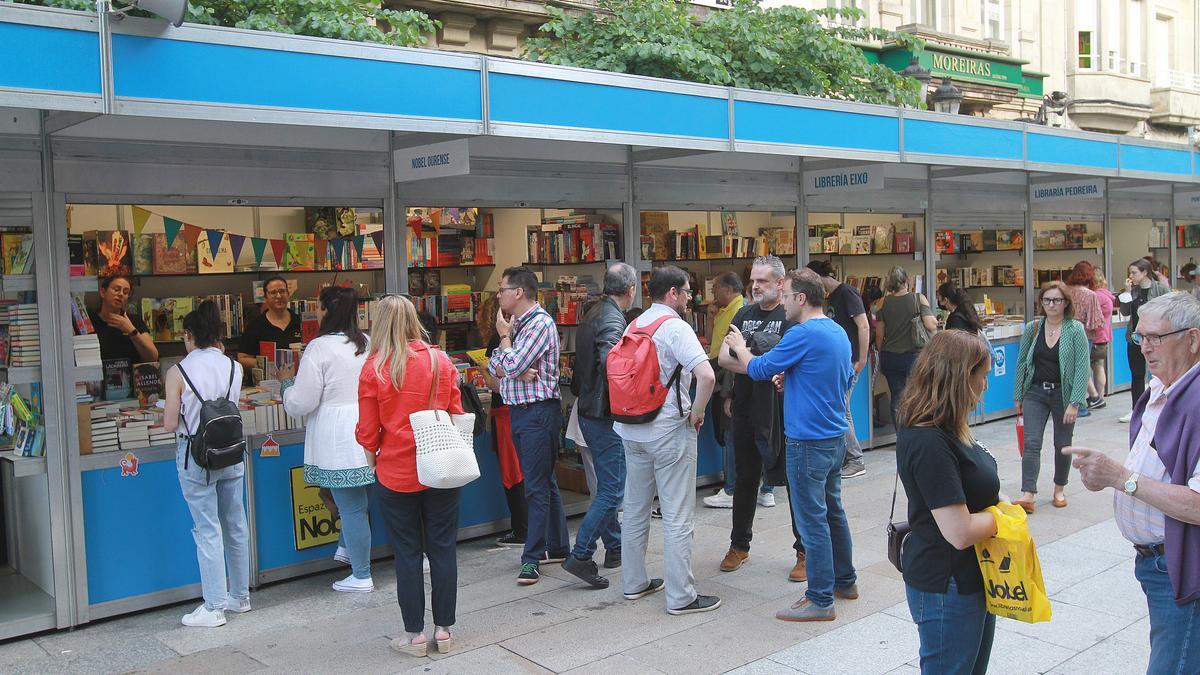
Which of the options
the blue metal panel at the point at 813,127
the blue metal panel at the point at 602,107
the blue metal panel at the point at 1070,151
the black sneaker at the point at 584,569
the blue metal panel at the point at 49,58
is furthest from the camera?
the blue metal panel at the point at 1070,151

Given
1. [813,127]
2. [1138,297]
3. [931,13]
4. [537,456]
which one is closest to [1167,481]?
[537,456]

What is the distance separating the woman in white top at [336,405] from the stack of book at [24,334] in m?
1.24

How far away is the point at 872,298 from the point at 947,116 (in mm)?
2044

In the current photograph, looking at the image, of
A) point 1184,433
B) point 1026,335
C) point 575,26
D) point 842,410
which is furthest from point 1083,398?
point 575,26

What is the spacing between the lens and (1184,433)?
3.04 meters

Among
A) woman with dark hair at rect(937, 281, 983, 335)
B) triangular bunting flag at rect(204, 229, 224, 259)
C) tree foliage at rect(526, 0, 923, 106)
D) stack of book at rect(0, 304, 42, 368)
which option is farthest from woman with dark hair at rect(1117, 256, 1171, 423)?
stack of book at rect(0, 304, 42, 368)

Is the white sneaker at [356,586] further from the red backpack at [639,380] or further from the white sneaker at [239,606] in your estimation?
the red backpack at [639,380]

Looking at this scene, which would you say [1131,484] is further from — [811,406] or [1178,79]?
[1178,79]

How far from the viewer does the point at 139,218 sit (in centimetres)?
614

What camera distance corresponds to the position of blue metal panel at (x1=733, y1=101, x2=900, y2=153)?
7285mm

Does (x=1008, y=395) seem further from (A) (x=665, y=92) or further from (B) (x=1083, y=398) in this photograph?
(A) (x=665, y=92)

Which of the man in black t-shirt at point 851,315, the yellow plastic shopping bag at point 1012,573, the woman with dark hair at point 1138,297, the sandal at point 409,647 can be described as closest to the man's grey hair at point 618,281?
the sandal at point 409,647

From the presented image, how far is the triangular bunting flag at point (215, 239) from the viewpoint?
6.57m

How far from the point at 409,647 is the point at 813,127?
4.78 metres
